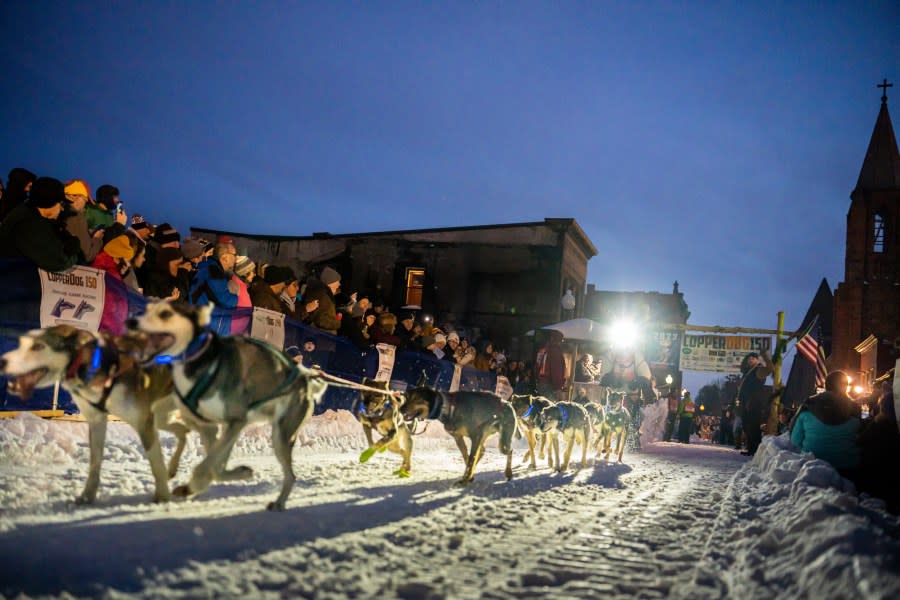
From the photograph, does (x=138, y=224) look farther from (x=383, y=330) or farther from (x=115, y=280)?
(x=383, y=330)

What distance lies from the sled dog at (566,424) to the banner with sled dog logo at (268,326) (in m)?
4.15

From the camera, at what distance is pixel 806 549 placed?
165 inches

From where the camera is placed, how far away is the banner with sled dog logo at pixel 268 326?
9.60m

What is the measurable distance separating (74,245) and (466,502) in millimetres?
4802

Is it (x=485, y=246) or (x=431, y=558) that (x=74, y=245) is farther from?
(x=485, y=246)

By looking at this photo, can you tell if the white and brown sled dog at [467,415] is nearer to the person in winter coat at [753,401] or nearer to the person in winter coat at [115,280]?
the person in winter coat at [115,280]

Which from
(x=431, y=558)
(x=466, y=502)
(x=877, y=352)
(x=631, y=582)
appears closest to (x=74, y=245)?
(x=466, y=502)

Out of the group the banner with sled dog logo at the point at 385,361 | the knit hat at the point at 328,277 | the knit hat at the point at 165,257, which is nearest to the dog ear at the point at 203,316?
the knit hat at the point at 165,257

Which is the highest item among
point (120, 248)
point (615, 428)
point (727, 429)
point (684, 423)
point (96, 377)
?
point (120, 248)

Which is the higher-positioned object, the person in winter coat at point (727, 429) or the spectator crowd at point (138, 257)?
the spectator crowd at point (138, 257)

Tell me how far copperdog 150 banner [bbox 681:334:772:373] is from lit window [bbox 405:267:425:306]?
40.6 feet

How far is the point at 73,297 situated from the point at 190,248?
8.98 feet

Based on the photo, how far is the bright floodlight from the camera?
2122cm

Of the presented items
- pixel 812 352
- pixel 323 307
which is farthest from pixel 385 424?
pixel 812 352
